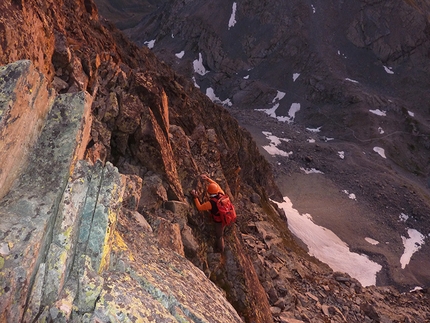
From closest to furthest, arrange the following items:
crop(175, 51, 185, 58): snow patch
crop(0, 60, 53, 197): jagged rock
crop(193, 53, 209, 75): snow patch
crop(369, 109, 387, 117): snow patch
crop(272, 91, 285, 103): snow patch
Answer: crop(0, 60, 53, 197): jagged rock
crop(369, 109, 387, 117): snow patch
crop(272, 91, 285, 103): snow patch
crop(193, 53, 209, 75): snow patch
crop(175, 51, 185, 58): snow patch

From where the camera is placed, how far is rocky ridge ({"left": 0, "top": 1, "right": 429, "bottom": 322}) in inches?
241

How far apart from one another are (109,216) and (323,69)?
104911mm

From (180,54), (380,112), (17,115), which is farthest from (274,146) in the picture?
(17,115)

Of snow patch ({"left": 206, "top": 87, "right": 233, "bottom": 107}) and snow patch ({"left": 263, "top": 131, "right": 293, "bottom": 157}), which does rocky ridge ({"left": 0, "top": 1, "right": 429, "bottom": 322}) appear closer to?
snow patch ({"left": 263, "top": 131, "right": 293, "bottom": 157})

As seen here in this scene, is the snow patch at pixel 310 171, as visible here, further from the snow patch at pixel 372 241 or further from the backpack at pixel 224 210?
the backpack at pixel 224 210

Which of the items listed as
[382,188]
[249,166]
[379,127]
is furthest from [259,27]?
[249,166]

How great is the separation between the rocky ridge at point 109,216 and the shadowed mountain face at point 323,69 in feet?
171

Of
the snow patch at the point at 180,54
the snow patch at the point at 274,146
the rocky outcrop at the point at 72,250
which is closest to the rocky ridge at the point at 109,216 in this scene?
the rocky outcrop at the point at 72,250

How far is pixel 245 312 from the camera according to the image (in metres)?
14.8

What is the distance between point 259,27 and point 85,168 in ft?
381

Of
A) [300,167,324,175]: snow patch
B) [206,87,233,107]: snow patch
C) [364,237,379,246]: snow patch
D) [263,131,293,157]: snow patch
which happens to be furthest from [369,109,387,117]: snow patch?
[364,237,379,246]: snow patch

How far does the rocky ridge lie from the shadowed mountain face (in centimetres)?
5198

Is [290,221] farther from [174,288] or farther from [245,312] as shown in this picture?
[174,288]

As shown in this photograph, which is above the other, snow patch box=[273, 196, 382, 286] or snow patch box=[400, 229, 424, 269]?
snow patch box=[400, 229, 424, 269]
